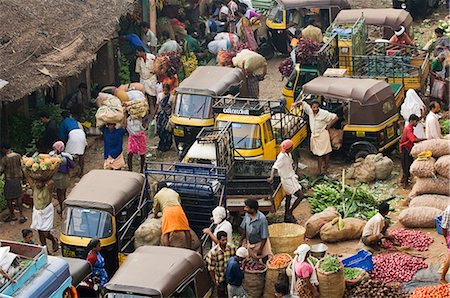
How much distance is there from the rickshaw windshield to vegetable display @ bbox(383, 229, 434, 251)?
432 cm

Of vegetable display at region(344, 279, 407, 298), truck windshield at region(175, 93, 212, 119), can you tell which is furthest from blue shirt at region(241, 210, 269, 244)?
truck windshield at region(175, 93, 212, 119)

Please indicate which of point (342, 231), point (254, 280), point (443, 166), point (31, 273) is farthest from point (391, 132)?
point (31, 273)

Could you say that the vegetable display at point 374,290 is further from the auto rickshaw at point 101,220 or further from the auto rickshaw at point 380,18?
the auto rickshaw at point 380,18

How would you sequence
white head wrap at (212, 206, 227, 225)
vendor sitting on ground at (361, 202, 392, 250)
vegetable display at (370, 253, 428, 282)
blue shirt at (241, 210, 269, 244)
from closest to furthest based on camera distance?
1. white head wrap at (212, 206, 227, 225)
2. vegetable display at (370, 253, 428, 282)
3. blue shirt at (241, 210, 269, 244)
4. vendor sitting on ground at (361, 202, 392, 250)

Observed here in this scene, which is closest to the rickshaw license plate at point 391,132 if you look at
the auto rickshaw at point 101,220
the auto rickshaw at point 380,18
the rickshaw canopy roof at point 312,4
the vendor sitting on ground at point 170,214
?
the auto rickshaw at point 380,18

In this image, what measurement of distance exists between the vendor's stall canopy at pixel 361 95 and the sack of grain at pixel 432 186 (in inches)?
89.8

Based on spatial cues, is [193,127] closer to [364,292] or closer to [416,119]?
[416,119]

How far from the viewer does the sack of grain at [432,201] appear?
653 inches

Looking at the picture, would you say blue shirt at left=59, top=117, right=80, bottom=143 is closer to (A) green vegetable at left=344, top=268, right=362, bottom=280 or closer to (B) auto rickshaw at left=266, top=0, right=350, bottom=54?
(A) green vegetable at left=344, top=268, right=362, bottom=280

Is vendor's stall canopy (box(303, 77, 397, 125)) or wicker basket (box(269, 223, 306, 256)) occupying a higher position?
vendor's stall canopy (box(303, 77, 397, 125))

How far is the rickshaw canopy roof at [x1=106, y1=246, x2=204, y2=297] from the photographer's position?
1257cm

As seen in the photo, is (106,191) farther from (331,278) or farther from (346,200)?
(346,200)

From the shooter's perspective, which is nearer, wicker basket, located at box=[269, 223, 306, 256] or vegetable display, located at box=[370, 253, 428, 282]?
vegetable display, located at box=[370, 253, 428, 282]

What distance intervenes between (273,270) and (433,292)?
7.40 ft
